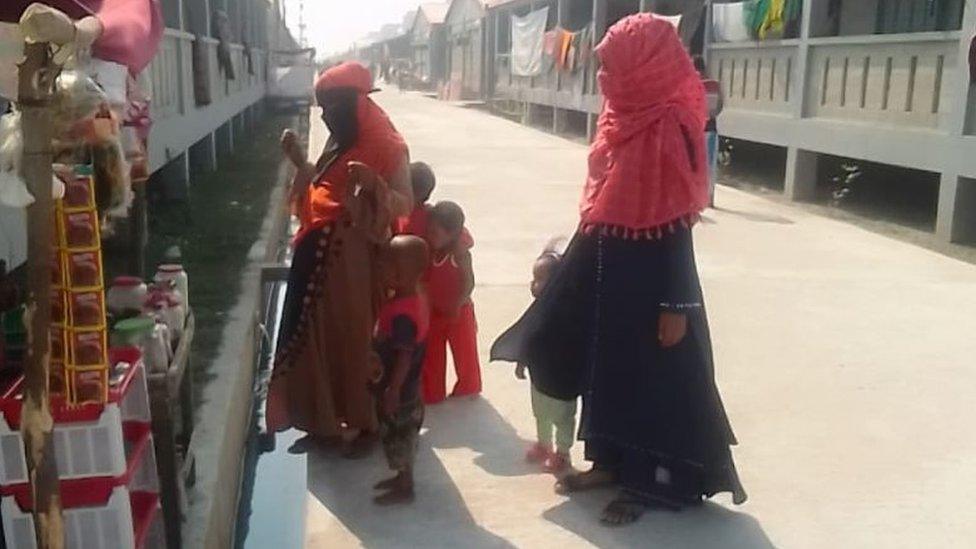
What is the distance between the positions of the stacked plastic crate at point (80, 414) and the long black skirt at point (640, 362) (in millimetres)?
1480

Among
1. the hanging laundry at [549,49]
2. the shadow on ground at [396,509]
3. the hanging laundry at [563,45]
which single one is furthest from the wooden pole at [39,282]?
the hanging laundry at [549,49]

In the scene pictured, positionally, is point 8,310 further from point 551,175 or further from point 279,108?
point 279,108

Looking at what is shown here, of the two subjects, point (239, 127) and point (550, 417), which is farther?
point (239, 127)

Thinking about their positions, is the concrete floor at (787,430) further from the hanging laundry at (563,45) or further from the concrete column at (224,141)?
the hanging laundry at (563,45)

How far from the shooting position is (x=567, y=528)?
3.24 metres

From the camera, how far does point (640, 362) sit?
3.16 metres

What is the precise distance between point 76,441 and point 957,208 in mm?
8101

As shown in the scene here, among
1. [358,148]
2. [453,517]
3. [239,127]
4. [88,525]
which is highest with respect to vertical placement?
[358,148]

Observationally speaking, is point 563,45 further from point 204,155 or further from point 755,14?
point 204,155

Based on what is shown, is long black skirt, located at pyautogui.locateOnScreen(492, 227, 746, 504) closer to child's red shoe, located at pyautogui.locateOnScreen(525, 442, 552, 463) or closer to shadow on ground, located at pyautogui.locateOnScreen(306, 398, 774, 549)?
shadow on ground, located at pyautogui.locateOnScreen(306, 398, 774, 549)

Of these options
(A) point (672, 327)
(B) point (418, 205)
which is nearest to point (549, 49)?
(B) point (418, 205)

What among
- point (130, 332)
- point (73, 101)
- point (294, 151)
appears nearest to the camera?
point (73, 101)

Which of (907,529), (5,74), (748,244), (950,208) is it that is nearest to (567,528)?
(907,529)

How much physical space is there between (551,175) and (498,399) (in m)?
9.13
